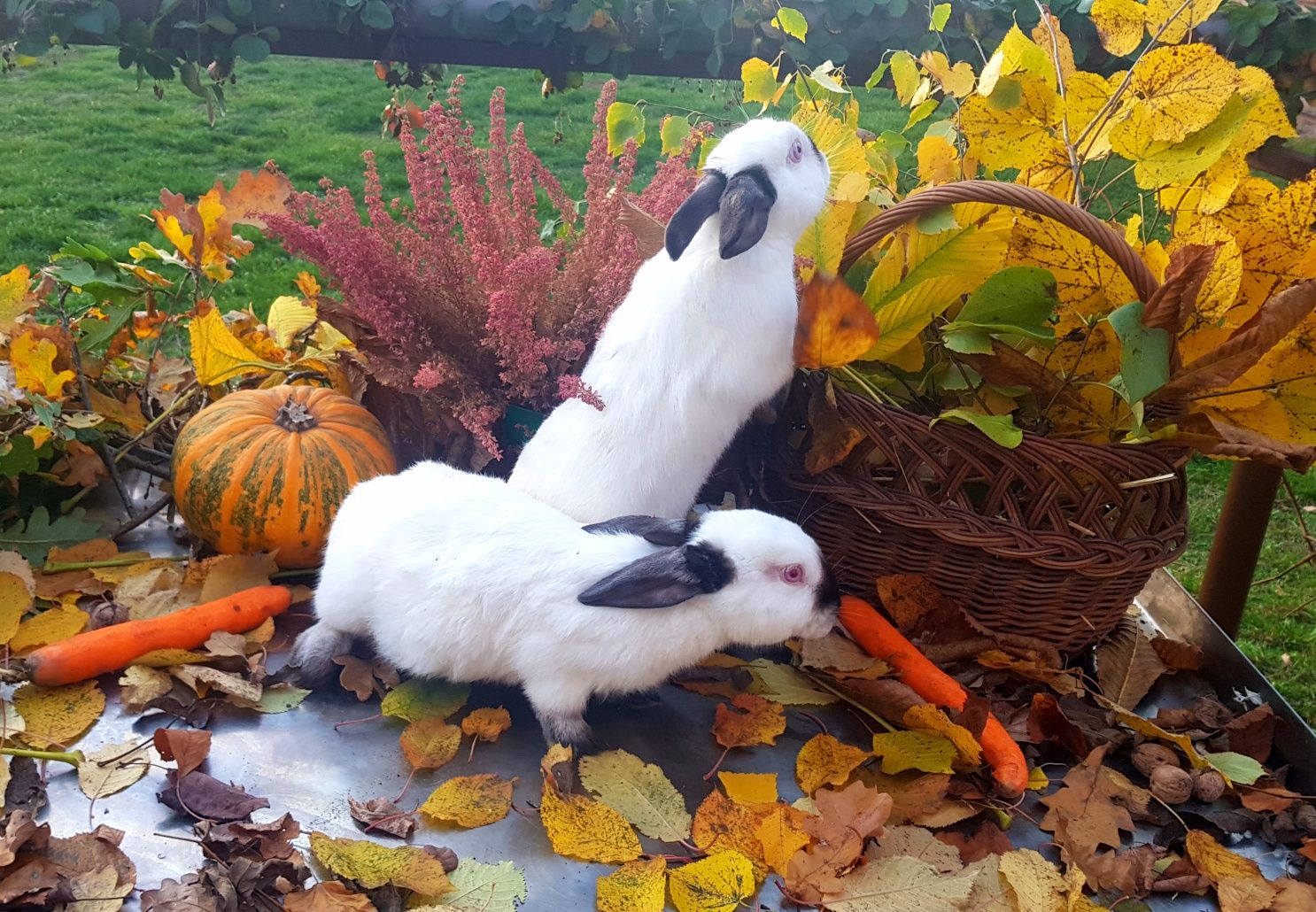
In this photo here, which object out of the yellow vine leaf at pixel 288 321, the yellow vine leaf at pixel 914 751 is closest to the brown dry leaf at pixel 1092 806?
the yellow vine leaf at pixel 914 751

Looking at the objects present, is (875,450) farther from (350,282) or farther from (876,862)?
(350,282)

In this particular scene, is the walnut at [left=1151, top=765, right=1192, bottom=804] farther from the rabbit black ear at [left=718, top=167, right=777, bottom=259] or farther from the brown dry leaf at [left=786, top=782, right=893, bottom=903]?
the rabbit black ear at [left=718, top=167, right=777, bottom=259]

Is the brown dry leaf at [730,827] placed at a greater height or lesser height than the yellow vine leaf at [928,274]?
lesser

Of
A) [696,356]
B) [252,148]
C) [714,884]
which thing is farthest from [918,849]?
[252,148]

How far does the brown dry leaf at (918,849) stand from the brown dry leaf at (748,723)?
0.56 feet

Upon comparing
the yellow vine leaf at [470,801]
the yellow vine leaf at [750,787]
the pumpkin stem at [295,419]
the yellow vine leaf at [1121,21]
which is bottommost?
the yellow vine leaf at [470,801]

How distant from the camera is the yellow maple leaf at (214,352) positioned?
131 centimetres

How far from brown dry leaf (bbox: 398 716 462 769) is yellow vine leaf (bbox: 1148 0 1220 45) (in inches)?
44.3

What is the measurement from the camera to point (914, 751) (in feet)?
→ 3.31

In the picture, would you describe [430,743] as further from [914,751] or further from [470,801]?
[914,751]

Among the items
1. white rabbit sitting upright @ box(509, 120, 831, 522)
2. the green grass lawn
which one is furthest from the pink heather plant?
the green grass lawn

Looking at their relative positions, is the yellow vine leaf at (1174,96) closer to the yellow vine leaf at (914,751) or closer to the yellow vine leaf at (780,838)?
the yellow vine leaf at (914,751)

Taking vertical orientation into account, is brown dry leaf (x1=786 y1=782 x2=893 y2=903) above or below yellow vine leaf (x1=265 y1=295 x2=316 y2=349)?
below

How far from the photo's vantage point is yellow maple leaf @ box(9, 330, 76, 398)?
127cm
